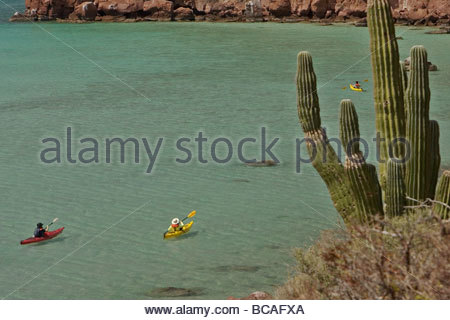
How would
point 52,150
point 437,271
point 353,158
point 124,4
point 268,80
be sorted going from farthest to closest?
point 124,4
point 268,80
point 52,150
point 353,158
point 437,271

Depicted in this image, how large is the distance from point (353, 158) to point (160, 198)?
20.1ft

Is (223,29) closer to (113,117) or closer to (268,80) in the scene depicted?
(268,80)

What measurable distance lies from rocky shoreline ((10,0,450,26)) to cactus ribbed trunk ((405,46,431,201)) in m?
45.4

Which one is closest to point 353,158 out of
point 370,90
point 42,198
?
point 42,198

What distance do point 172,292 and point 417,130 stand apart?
3821 millimetres

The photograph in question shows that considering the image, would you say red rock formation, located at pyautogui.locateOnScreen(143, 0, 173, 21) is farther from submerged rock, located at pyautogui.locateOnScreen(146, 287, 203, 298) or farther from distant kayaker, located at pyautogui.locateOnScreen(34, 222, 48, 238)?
submerged rock, located at pyautogui.locateOnScreen(146, 287, 203, 298)

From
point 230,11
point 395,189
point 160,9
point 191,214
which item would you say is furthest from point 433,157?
point 160,9

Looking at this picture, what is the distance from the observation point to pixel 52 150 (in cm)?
1912

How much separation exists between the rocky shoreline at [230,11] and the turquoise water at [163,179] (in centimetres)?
1360

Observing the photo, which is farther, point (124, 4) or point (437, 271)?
point (124, 4)

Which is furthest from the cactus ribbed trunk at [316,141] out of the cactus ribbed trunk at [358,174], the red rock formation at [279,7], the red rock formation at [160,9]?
the red rock formation at [160,9]

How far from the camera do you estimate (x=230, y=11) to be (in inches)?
2638

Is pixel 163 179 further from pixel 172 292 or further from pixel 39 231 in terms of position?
pixel 172 292

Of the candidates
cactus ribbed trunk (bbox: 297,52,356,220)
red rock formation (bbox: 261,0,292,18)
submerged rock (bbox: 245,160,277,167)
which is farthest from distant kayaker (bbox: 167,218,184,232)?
red rock formation (bbox: 261,0,292,18)
